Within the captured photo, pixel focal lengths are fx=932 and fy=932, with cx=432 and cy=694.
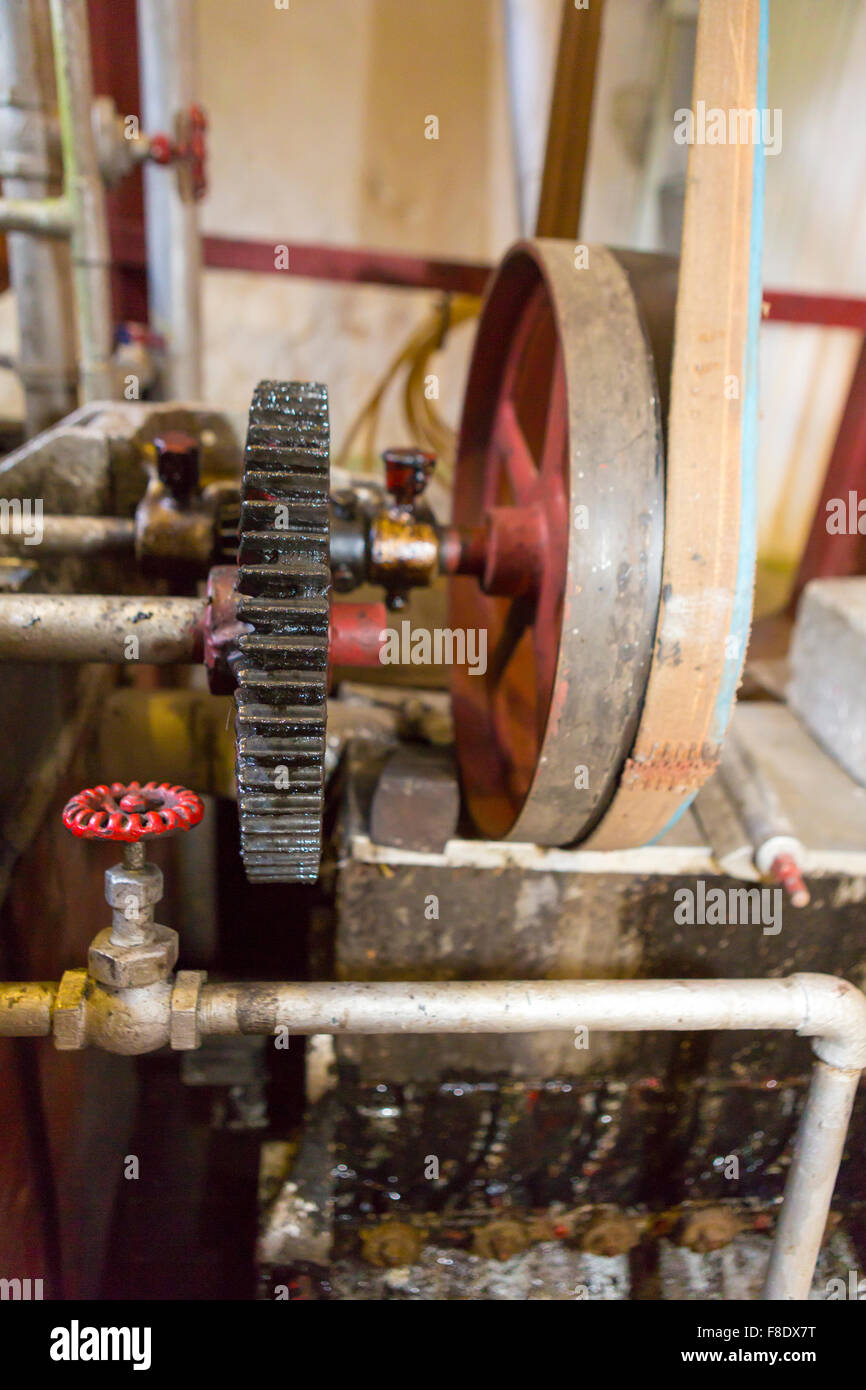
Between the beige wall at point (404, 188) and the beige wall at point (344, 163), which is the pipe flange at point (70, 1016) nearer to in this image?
the beige wall at point (404, 188)

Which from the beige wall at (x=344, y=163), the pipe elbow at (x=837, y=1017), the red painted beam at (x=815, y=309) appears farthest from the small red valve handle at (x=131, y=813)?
the beige wall at (x=344, y=163)

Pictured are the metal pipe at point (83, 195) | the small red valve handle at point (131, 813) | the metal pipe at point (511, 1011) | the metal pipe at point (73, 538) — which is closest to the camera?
the small red valve handle at point (131, 813)

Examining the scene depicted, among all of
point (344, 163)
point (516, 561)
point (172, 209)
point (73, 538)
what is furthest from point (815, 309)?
point (344, 163)

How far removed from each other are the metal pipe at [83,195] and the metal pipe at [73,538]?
2.82ft

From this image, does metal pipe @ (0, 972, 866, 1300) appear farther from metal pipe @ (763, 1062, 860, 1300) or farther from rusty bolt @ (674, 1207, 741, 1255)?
rusty bolt @ (674, 1207, 741, 1255)

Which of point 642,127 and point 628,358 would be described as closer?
point 628,358

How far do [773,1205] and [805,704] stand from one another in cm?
99

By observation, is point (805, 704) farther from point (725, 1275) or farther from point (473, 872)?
point (725, 1275)

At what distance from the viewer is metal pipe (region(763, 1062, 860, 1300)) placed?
117 centimetres

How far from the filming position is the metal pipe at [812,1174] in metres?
1.17

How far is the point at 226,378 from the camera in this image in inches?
218

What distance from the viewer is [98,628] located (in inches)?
47.1

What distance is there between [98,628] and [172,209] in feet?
6.90
